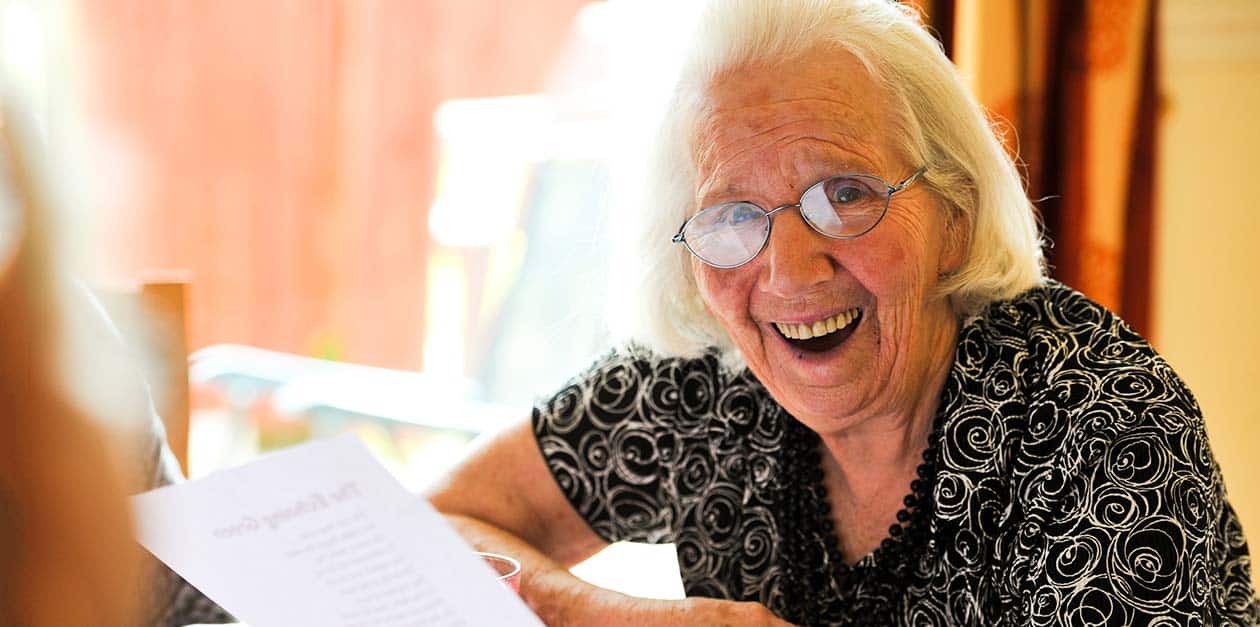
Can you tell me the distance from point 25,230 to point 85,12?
40mm

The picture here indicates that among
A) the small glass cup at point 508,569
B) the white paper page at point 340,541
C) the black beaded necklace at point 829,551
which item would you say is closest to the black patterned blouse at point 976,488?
the black beaded necklace at point 829,551

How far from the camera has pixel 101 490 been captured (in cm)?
21

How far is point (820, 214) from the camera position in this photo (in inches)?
50.1

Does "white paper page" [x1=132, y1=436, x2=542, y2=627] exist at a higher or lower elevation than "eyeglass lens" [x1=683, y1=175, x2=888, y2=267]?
lower

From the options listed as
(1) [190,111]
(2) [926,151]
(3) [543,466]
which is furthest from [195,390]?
(2) [926,151]

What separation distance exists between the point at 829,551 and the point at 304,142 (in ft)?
9.09

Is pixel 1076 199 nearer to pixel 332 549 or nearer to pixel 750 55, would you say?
pixel 750 55

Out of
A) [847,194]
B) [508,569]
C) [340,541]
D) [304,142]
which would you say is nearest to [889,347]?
[847,194]

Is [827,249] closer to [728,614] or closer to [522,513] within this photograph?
[728,614]

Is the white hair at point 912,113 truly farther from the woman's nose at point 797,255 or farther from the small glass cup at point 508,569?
the small glass cup at point 508,569

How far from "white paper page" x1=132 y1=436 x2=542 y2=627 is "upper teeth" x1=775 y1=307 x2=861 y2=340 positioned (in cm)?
65

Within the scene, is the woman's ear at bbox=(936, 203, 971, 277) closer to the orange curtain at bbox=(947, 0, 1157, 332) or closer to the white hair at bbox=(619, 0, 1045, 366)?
the white hair at bbox=(619, 0, 1045, 366)

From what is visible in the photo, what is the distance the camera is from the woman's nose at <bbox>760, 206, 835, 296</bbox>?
1.27m

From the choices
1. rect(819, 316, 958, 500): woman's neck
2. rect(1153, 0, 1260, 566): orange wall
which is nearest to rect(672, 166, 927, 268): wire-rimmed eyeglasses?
rect(819, 316, 958, 500): woman's neck
